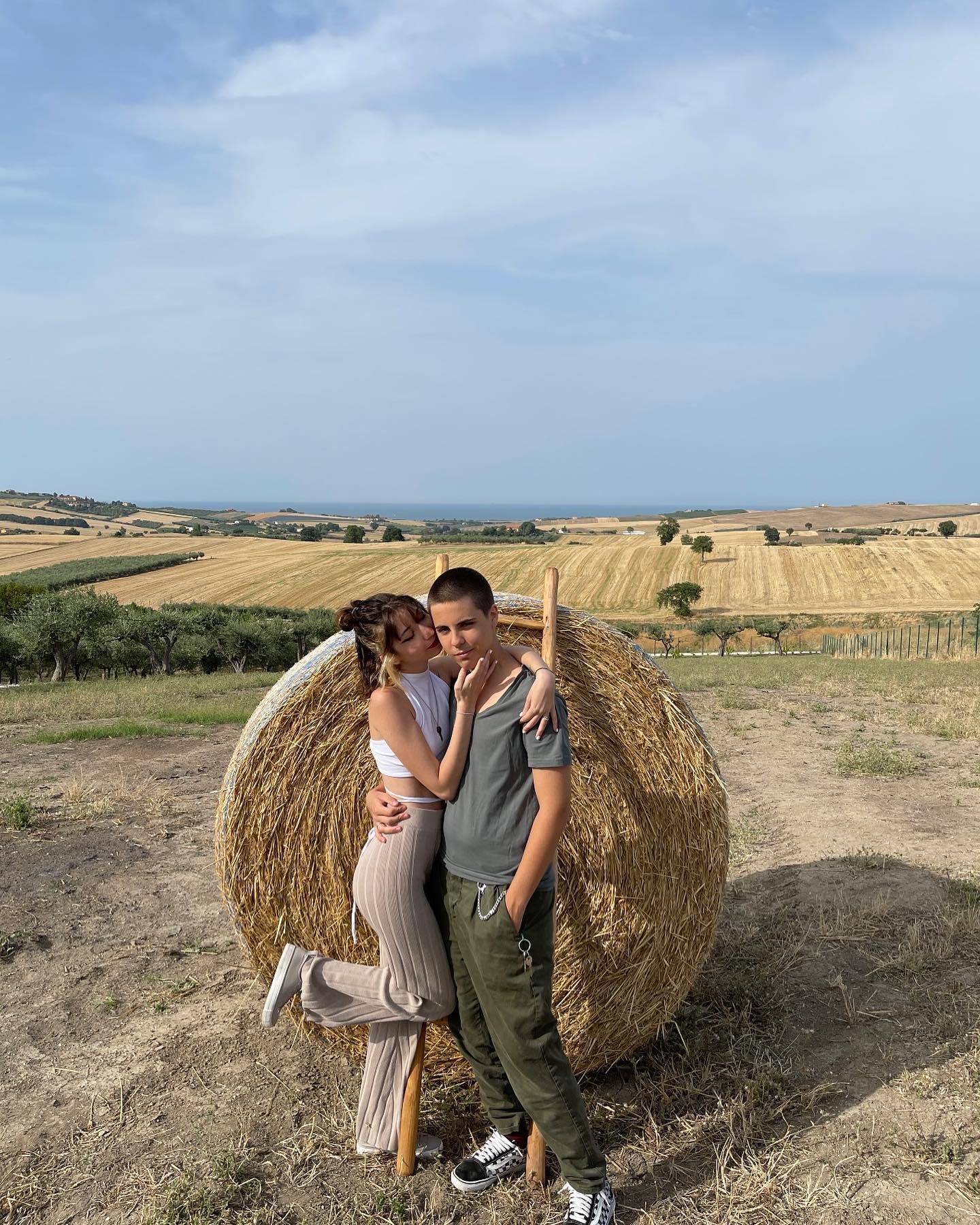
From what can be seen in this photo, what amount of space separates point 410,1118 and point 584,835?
1447 millimetres

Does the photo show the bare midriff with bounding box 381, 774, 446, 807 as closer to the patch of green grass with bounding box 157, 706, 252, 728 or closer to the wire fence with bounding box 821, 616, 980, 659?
the patch of green grass with bounding box 157, 706, 252, 728

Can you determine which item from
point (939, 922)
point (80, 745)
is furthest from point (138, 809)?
point (939, 922)

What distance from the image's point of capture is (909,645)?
30.1 meters

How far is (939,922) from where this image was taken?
228 inches

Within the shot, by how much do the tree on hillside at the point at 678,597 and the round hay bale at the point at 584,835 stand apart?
51591 mm

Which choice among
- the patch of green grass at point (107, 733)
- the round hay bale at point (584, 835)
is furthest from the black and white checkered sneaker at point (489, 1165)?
the patch of green grass at point (107, 733)

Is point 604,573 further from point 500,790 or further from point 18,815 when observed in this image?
point 500,790

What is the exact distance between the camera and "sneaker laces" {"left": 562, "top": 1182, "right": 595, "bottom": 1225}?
11.1ft

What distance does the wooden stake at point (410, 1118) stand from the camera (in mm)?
3801

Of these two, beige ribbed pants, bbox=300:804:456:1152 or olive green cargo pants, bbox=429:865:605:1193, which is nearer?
olive green cargo pants, bbox=429:865:605:1193

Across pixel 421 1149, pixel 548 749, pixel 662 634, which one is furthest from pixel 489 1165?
pixel 662 634

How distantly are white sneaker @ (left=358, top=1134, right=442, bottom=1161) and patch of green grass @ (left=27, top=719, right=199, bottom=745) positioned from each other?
361 inches

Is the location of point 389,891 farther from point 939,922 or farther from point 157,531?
point 157,531

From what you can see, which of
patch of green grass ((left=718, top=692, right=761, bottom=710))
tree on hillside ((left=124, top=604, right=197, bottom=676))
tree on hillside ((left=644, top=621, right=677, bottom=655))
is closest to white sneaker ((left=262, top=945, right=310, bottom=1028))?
patch of green grass ((left=718, top=692, right=761, bottom=710))
